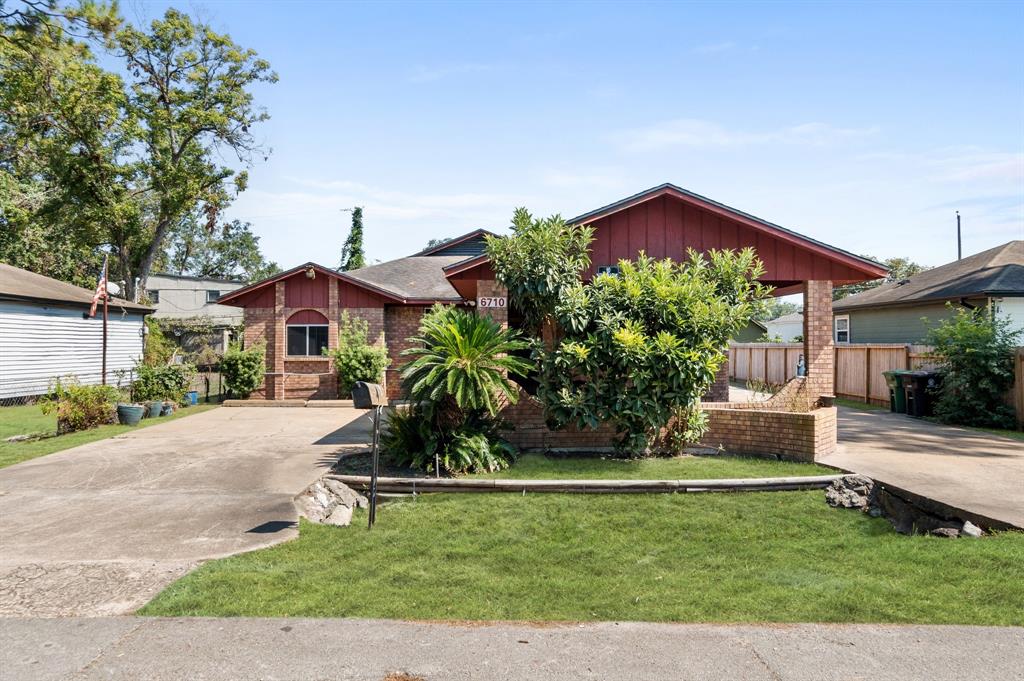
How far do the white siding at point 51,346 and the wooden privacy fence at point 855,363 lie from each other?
70.5ft

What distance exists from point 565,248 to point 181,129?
2429 centimetres

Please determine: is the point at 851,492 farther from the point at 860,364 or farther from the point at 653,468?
the point at 860,364

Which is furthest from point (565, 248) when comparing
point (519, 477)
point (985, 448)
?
point (985, 448)

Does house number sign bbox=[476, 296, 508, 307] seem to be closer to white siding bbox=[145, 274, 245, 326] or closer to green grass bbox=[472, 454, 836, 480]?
green grass bbox=[472, 454, 836, 480]

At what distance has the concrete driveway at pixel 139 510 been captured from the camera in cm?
506

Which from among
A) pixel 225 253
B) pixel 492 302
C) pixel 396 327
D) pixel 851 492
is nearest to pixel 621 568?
pixel 851 492

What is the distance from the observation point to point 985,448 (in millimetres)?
10312

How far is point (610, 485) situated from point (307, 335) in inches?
555

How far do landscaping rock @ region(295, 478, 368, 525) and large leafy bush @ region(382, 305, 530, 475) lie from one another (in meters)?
1.06

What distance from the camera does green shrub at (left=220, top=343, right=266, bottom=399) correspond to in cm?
1894

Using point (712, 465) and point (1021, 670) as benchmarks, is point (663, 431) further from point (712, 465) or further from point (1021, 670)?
point (1021, 670)

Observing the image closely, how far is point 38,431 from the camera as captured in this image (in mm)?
13180

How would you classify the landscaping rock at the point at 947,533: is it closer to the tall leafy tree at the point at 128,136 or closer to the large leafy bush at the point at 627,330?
the large leafy bush at the point at 627,330

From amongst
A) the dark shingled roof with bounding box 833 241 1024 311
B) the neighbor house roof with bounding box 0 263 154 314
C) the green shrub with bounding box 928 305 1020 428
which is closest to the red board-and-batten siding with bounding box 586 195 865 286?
the green shrub with bounding box 928 305 1020 428
